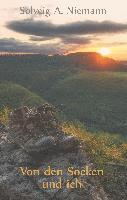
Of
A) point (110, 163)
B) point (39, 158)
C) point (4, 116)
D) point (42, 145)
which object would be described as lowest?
point (110, 163)

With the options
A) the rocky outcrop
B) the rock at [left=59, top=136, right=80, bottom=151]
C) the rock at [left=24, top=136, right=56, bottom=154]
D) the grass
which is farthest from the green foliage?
the rock at [left=59, top=136, right=80, bottom=151]

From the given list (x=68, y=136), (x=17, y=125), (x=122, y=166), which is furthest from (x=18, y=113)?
(x=122, y=166)

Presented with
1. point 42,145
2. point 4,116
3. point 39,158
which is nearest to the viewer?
point 42,145

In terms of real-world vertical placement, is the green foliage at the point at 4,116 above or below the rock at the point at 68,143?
above

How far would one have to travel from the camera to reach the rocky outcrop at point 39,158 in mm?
14320

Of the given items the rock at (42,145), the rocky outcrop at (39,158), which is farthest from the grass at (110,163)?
the rock at (42,145)

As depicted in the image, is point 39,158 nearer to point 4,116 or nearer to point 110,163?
point 110,163

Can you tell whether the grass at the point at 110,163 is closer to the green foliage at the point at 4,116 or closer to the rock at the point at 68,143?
the rock at the point at 68,143

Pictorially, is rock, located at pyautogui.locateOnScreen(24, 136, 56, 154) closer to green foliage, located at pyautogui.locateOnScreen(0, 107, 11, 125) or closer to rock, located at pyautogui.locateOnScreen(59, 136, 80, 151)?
rock, located at pyautogui.locateOnScreen(59, 136, 80, 151)

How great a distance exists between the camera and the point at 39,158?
15.4 metres

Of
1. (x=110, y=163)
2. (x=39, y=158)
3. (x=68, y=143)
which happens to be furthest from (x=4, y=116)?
(x=110, y=163)

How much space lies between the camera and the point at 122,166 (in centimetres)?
1644

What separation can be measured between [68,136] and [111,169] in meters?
2.23

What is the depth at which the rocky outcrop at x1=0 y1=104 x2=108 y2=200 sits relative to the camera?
14320 mm
